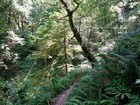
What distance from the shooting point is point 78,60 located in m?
14.0

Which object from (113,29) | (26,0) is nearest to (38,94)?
(26,0)

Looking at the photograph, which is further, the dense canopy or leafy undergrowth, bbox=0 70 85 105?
leafy undergrowth, bbox=0 70 85 105

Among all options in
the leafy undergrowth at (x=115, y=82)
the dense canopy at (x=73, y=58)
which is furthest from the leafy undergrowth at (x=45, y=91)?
the leafy undergrowth at (x=115, y=82)

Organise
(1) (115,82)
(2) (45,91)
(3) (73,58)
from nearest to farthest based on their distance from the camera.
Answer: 1. (1) (115,82)
2. (2) (45,91)
3. (3) (73,58)

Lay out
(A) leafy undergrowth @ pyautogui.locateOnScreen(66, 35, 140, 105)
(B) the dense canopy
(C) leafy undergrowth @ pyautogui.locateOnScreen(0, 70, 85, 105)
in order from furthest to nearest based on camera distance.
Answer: (C) leafy undergrowth @ pyautogui.locateOnScreen(0, 70, 85, 105) → (B) the dense canopy → (A) leafy undergrowth @ pyautogui.locateOnScreen(66, 35, 140, 105)

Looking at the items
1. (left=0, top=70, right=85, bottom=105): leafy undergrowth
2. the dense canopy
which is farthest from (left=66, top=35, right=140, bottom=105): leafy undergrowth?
(left=0, top=70, right=85, bottom=105): leafy undergrowth

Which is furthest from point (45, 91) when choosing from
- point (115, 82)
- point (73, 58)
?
point (115, 82)

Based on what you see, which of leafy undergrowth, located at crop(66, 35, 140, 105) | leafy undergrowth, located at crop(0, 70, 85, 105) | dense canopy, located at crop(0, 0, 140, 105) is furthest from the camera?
leafy undergrowth, located at crop(0, 70, 85, 105)

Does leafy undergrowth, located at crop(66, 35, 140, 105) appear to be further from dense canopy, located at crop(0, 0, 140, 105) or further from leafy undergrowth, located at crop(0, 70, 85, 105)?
leafy undergrowth, located at crop(0, 70, 85, 105)

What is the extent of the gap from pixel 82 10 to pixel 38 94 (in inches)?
181

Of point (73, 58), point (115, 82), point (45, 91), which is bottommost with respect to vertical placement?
point (45, 91)

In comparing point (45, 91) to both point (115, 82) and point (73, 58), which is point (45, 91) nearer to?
point (73, 58)

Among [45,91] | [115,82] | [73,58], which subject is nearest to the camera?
[115,82]

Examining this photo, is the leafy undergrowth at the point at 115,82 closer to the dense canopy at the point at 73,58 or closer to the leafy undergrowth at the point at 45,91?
the dense canopy at the point at 73,58
